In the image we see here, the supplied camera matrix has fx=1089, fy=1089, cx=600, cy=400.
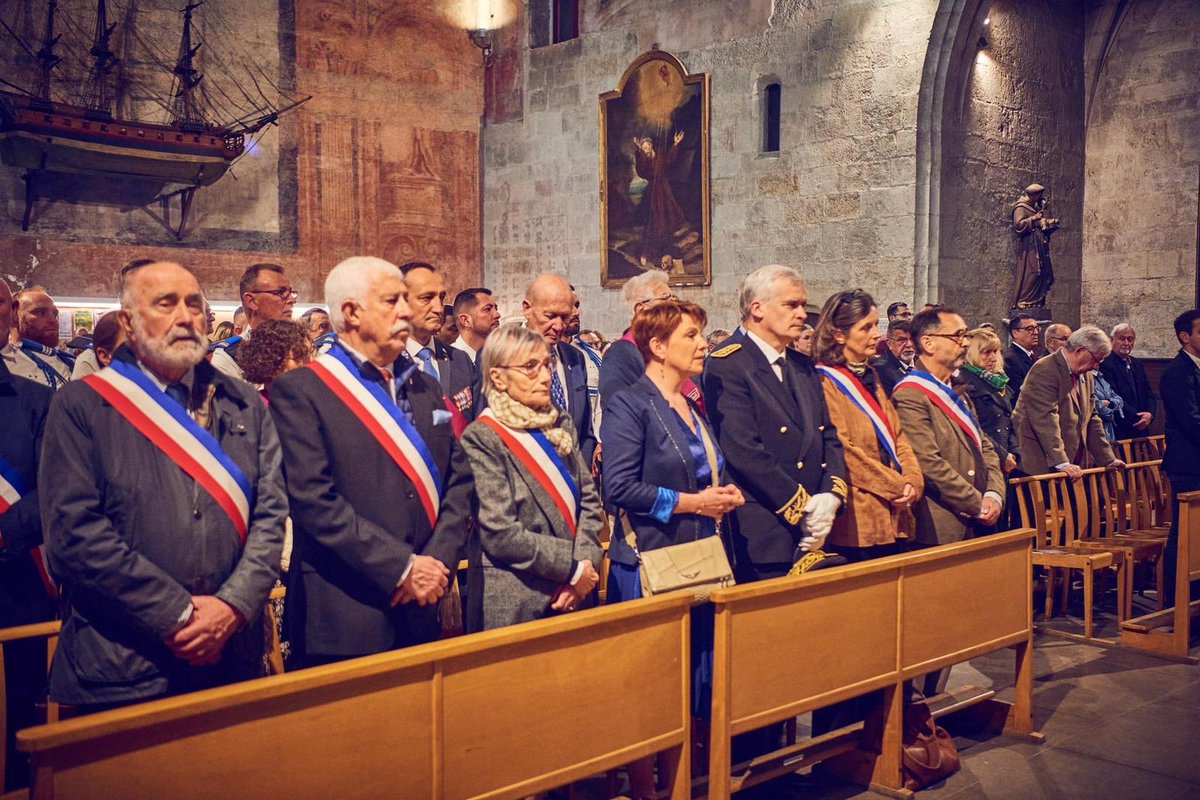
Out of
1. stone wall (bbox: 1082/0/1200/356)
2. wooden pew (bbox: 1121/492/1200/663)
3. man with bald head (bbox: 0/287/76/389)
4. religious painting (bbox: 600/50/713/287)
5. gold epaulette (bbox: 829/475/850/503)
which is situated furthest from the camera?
religious painting (bbox: 600/50/713/287)

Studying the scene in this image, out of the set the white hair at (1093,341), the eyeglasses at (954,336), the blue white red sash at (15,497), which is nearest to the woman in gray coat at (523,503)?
the blue white red sash at (15,497)

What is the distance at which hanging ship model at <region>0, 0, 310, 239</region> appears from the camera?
36.7ft

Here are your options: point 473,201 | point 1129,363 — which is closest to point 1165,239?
point 1129,363

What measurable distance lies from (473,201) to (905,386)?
12.4 metres

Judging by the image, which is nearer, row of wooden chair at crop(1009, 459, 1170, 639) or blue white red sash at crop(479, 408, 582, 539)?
blue white red sash at crop(479, 408, 582, 539)

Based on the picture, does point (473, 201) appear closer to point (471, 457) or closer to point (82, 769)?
point (471, 457)

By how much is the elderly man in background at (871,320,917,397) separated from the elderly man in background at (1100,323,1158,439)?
171 cm

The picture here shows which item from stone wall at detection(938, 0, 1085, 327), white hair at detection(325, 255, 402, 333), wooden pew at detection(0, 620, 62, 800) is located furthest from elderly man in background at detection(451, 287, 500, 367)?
stone wall at detection(938, 0, 1085, 327)

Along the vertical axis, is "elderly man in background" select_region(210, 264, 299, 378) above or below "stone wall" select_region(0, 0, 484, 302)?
below

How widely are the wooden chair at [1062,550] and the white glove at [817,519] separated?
7.94 ft

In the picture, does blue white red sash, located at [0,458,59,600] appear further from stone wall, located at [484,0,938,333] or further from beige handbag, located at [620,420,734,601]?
stone wall, located at [484,0,938,333]

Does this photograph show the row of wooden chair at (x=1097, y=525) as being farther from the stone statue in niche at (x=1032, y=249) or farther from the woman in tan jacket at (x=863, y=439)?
the stone statue in niche at (x=1032, y=249)

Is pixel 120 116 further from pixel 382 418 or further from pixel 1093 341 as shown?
pixel 382 418

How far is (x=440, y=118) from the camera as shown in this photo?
15508 mm
